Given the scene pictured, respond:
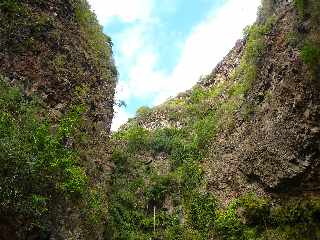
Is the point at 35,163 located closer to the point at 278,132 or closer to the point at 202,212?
the point at 202,212

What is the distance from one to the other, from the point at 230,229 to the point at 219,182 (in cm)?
258

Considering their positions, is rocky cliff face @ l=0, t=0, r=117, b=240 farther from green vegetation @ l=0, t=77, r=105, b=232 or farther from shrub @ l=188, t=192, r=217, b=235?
shrub @ l=188, t=192, r=217, b=235

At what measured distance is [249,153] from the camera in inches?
704

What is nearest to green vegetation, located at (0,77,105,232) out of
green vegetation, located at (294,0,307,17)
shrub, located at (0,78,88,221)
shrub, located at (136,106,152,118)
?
shrub, located at (0,78,88,221)

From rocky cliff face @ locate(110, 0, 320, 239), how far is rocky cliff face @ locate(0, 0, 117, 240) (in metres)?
3.33

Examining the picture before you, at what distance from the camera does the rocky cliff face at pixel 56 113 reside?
12.2 m

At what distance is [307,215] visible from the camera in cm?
1512

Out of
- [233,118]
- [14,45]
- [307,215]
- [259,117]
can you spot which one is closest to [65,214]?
[14,45]

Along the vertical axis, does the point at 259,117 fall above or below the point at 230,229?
above

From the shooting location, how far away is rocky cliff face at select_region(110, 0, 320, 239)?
1562 centimetres

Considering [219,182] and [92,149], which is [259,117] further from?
[92,149]

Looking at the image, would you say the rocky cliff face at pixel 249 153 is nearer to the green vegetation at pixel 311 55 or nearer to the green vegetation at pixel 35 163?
the green vegetation at pixel 311 55

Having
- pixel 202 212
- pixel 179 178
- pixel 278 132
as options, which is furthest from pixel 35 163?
pixel 179 178

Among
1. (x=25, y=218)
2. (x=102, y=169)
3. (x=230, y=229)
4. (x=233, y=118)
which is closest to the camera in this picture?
(x=25, y=218)
